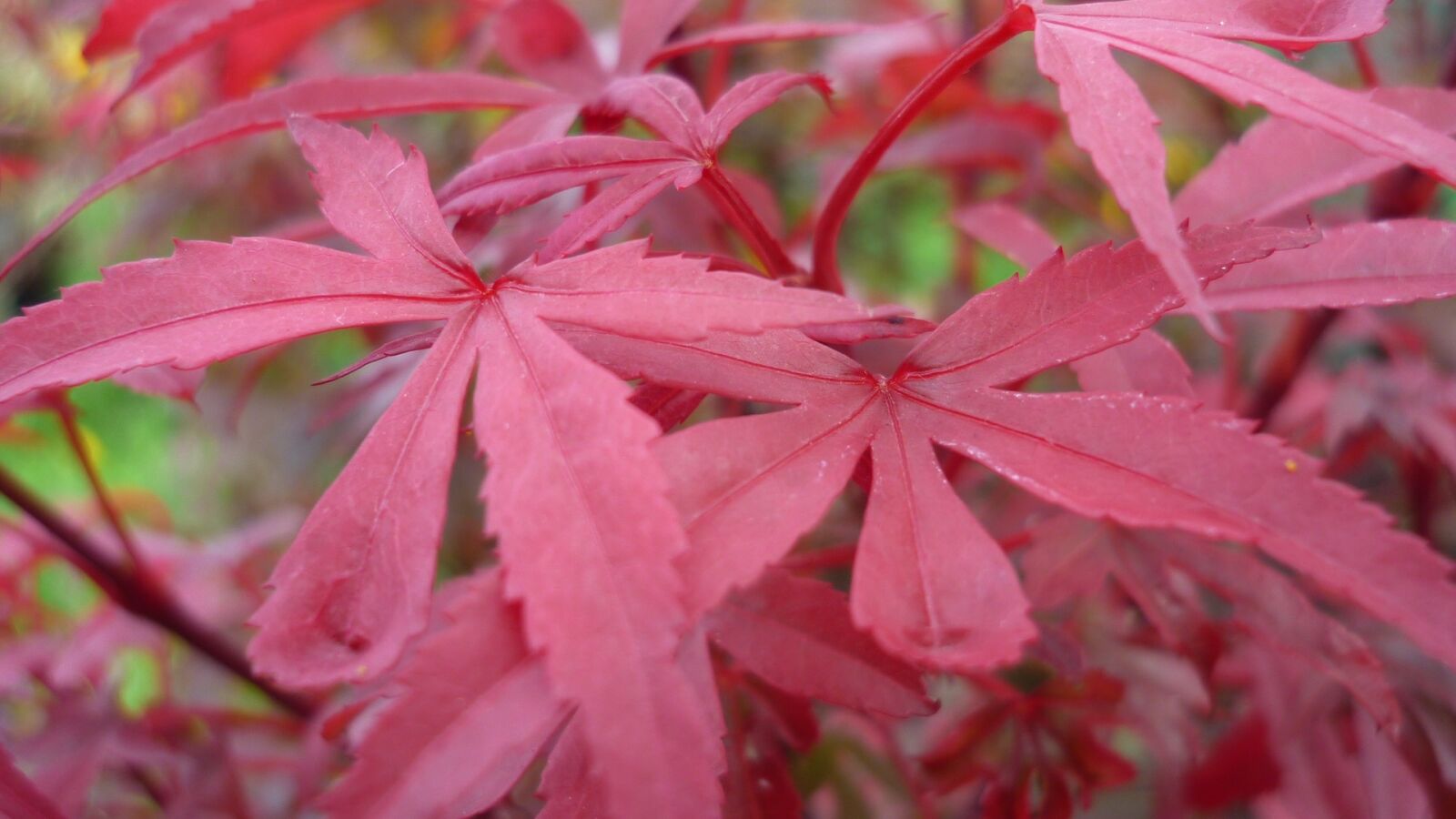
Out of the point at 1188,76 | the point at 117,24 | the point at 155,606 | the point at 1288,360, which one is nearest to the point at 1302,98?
the point at 1188,76

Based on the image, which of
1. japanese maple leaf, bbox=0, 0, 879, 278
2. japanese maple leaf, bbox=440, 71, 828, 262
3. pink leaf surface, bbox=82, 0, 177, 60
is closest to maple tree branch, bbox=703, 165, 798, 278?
japanese maple leaf, bbox=440, 71, 828, 262

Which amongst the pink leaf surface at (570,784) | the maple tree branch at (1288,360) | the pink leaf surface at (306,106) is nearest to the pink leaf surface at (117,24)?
the pink leaf surface at (306,106)

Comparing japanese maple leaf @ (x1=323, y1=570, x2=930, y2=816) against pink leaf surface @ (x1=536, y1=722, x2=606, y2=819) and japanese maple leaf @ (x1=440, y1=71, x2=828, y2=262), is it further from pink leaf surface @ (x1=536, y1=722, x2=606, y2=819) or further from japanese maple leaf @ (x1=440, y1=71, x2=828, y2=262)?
japanese maple leaf @ (x1=440, y1=71, x2=828, y2=262)

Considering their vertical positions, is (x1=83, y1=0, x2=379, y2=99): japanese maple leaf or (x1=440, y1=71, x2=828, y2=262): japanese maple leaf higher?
(x1=83, y1=0, x2=379, y2=99): japanese maple leaf

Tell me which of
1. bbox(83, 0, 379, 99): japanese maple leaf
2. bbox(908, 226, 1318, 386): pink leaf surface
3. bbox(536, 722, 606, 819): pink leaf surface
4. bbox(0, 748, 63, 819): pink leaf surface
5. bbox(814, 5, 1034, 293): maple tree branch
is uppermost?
bbox(83, 0, 379, 99): japanese maple leaf

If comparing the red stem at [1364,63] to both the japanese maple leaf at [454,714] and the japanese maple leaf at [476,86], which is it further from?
the japanese maple leaf at [454,714]

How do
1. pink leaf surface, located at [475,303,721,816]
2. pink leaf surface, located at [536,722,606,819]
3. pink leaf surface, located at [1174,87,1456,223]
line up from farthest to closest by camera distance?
1. pink leaf surface, located at [1174,87,1456,223]
2. pink leaf surface, located at [536,722,606,819]
3. pink leaf surface, located at [475,303,721,816]

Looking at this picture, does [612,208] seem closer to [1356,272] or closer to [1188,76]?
[1188,76]
